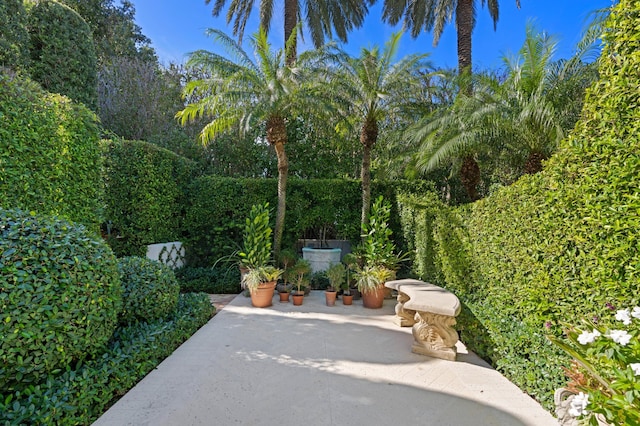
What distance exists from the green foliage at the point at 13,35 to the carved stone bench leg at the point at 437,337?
9709mm

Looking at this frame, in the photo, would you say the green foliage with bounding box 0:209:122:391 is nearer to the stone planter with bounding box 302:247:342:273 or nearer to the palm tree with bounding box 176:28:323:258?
the palm tree with bounding box 176:28:323:258

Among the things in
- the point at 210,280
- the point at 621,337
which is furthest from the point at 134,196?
the point at 621,337

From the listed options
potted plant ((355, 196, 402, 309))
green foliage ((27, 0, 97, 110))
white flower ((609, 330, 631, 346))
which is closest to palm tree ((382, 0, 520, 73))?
potted plant ((355, 196, 402, 309))

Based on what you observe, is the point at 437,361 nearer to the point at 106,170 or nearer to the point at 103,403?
the point at 103,403

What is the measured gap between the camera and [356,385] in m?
3.02

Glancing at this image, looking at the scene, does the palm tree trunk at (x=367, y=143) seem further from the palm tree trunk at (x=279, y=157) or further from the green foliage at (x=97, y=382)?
the green foliage at (x=97, y=382)

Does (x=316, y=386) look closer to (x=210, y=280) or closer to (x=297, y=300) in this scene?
(x=297, y=300)

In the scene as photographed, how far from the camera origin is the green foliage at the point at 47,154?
2.99 metres

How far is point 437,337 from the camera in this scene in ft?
12.1

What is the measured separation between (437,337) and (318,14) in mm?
11590

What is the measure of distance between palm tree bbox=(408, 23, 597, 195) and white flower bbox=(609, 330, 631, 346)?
4.72 m

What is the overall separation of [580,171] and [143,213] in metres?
7.30

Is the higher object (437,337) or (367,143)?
(367,143)

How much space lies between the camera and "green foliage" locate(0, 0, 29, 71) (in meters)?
6.85
